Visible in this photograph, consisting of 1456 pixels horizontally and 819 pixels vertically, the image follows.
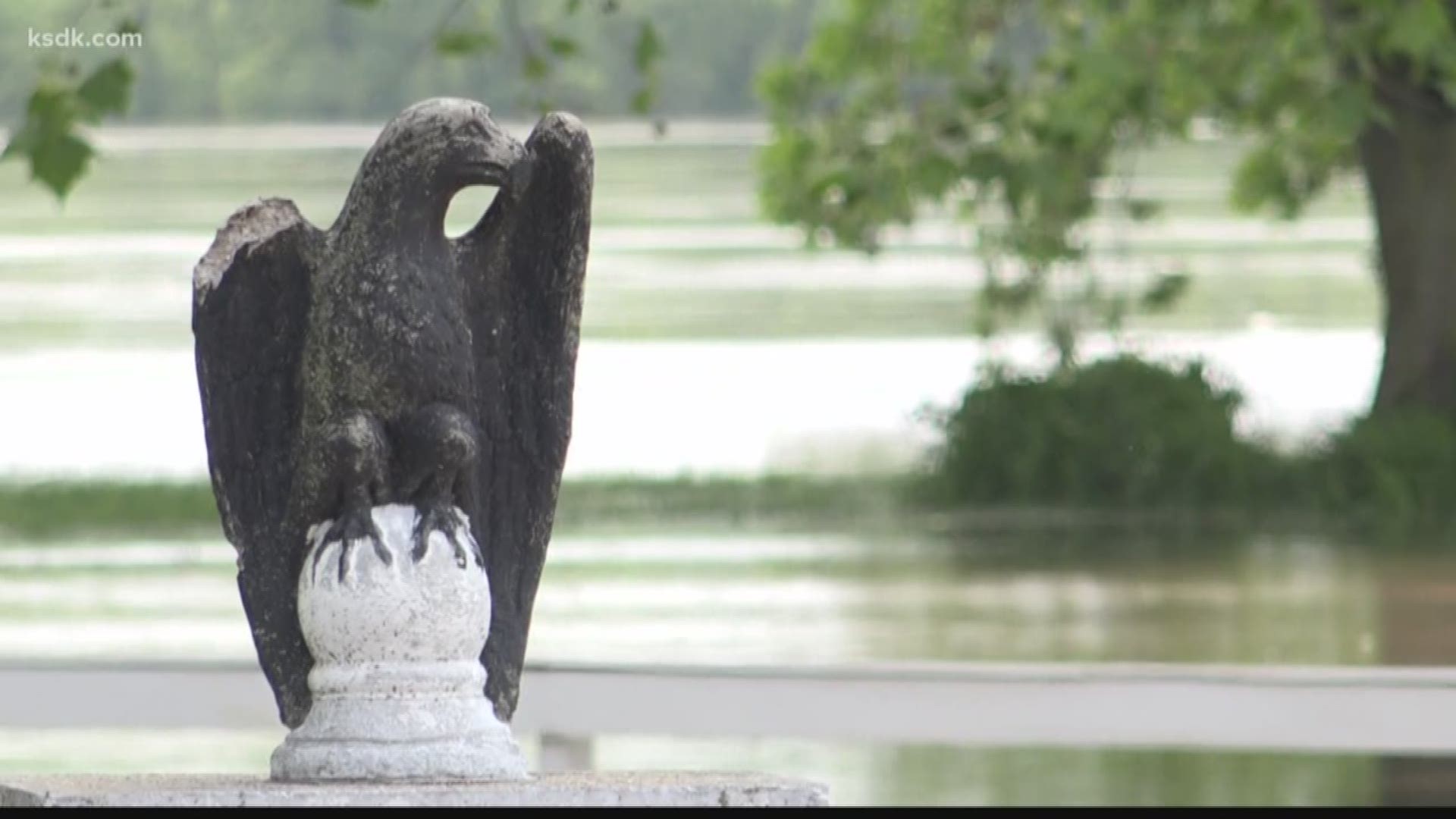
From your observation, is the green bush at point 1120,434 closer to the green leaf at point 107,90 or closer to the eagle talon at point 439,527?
the green leaf at point 107,90

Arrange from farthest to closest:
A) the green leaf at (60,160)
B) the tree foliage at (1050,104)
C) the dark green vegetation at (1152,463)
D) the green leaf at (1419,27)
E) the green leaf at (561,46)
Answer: the dark green vegetation at (1152,463), the tree foliage at (1050,104), the green leaf at (1419,27), the green leaf at (561,46), the green leaf at (60,160)

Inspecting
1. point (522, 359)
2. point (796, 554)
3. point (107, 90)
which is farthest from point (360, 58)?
point (522, 359)

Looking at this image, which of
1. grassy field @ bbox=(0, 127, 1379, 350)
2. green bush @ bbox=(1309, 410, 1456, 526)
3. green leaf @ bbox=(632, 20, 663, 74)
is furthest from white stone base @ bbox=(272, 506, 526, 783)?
grassy field @ bbox=(0, 127, 1379, 350)

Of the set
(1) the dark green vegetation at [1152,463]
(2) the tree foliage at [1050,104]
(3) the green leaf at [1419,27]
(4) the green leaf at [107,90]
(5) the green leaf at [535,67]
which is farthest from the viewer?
(1) the dark green vegetation at [1152,463]

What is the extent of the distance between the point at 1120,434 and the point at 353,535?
12032 mm

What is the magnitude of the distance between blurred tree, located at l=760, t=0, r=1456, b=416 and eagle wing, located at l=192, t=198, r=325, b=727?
12.8 feet

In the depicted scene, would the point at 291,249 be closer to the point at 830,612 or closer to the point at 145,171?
the point at 830,612

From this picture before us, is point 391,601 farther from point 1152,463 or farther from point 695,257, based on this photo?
point 695,257

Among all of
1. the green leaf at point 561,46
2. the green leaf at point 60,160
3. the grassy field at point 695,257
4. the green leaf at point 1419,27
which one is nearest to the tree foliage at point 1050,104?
the green leaf at point 1419,27

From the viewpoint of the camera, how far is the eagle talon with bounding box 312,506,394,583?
12.4 ft

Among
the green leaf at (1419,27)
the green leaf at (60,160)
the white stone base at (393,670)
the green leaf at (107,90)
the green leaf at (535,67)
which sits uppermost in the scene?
the green leaf at (1419,27)

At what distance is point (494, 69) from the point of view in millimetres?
20625

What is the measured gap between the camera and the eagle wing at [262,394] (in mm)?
3928

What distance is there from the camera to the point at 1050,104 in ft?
32.0
